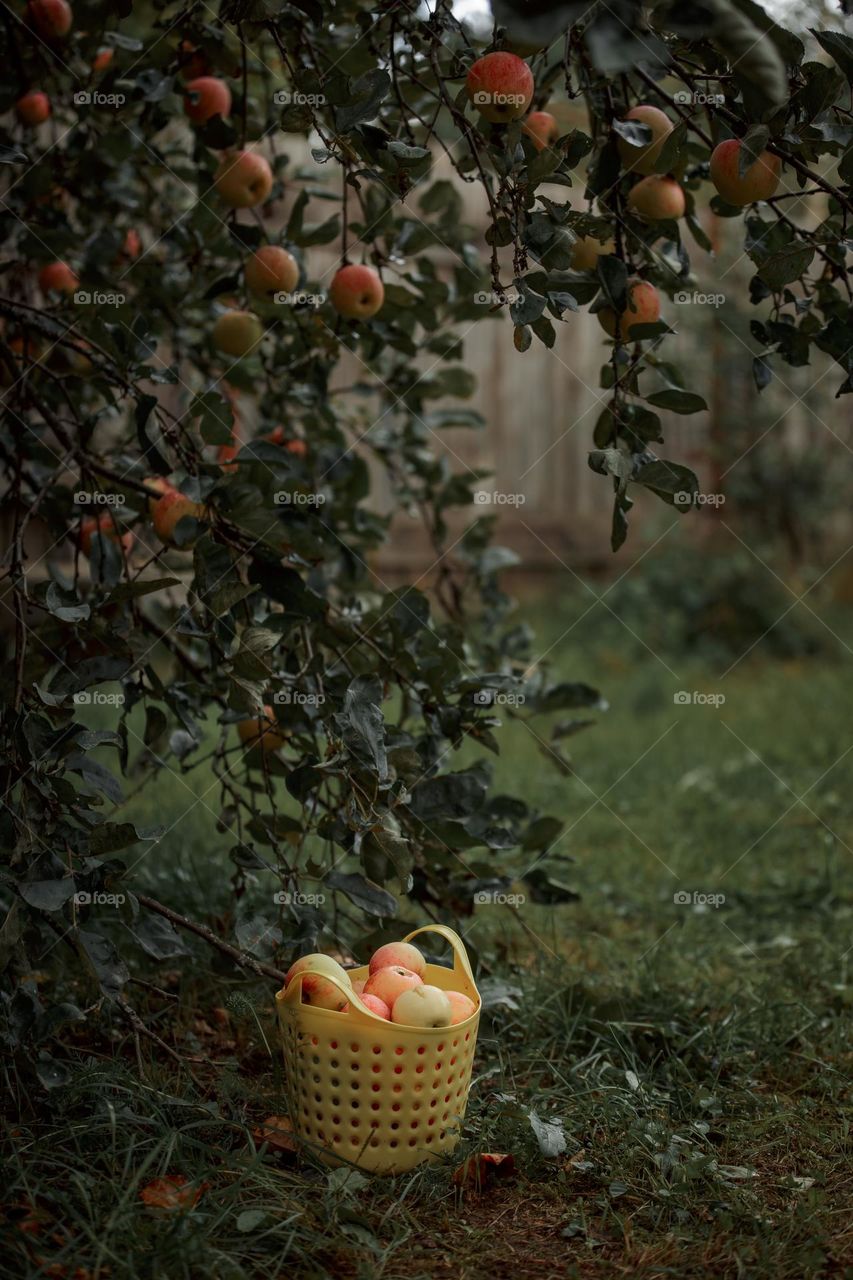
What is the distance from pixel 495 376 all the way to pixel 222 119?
11.2 feet

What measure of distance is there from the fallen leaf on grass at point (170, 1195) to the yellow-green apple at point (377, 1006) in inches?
10.4

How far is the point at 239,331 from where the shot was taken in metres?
2.00

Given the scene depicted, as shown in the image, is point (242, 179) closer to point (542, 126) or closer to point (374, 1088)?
point (542, 126)

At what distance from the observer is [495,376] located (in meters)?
5.32

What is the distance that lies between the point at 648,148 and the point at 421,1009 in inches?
44.5

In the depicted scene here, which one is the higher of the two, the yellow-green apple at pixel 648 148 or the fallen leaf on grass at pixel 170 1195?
the yellow-green apple at pixel 648 148

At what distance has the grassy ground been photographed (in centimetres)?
125

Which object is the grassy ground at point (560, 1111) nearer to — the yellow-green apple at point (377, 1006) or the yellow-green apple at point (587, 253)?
the yellow-green apple at point (377, 1006)

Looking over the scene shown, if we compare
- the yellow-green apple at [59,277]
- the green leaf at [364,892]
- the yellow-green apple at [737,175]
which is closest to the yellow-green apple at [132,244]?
the yellow-green apple at [59,277]

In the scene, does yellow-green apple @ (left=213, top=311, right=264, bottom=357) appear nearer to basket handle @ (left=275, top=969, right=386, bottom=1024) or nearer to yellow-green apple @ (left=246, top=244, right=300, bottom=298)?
yellow-green apple @ (left=246, top=244, right=300, bottom=298)

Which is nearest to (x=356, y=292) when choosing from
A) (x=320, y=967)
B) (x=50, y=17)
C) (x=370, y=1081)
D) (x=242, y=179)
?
(x=242, y=179)

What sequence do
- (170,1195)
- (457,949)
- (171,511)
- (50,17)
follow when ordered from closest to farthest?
(170,1195)
(457,949)
(171,511)
(50,17)

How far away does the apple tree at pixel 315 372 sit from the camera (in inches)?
55.5

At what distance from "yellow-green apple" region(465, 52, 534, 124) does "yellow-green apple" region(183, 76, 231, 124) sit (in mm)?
714
